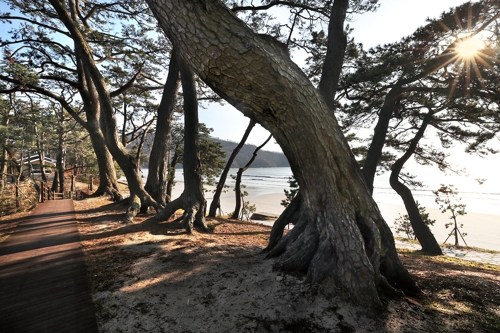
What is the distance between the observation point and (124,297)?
270 centimetres

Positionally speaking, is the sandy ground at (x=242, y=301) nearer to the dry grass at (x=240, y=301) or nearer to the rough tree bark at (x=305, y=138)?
the dry grass at (x=240, y=301)

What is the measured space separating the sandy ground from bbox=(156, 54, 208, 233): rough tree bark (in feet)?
7.33

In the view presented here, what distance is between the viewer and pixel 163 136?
8203 millimetres

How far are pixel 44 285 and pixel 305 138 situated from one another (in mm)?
3937

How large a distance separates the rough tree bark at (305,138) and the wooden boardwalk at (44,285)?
2546mm

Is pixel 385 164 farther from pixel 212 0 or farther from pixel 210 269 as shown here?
pixel 212 0

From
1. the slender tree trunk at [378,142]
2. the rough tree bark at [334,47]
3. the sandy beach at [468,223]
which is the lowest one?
the sandy beach at [468,223]

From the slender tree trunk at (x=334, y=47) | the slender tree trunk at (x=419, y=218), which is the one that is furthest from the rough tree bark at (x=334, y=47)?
the slender tree trunk at (x=419, y=218)

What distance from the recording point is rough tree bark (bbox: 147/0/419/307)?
74.8 inches

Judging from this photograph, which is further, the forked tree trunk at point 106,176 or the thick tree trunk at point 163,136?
the forked tree trunk at point 106,176

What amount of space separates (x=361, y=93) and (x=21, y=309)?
9.56m

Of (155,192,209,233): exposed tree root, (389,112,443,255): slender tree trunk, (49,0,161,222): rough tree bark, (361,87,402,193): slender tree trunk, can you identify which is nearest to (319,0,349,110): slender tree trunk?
(361,87,402,193): slender tree trunk

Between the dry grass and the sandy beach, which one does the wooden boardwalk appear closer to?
the dry grass

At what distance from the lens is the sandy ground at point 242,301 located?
2.16 meters
